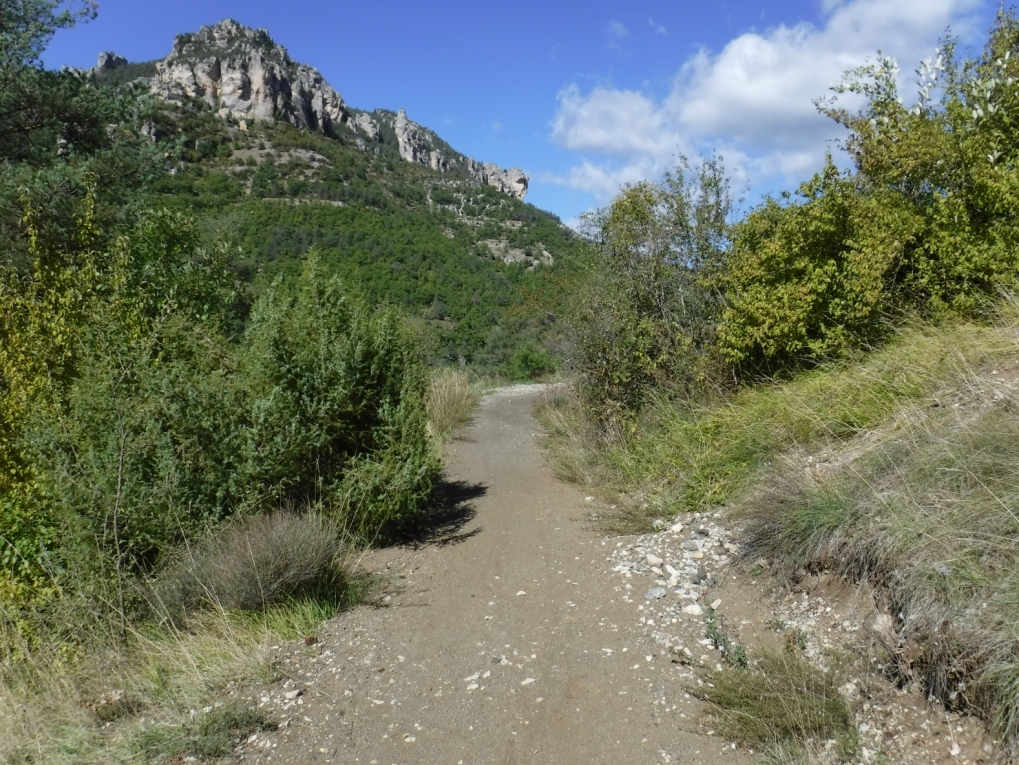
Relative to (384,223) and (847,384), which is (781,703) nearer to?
(847,384)

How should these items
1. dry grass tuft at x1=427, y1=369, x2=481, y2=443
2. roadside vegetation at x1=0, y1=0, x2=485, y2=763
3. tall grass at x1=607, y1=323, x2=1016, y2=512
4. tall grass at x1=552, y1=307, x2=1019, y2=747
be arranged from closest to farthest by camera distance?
1. tall grass at x1=552, y1=307, x2=1019, y2=747
2. roadside vegetation at x1=0, y1=0, x2=485, y2=763
3. tall grass at x1=607, y1=323, x2=1016, y2=512
4. dry grass tuft at x1=427, y1=369, x2=481, y2=443

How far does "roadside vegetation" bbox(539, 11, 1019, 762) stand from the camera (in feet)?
11.6

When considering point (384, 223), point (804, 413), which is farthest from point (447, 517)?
point (384, 223)

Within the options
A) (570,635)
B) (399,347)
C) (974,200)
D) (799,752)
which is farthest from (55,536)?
(974,200)

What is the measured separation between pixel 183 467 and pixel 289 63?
6772cm

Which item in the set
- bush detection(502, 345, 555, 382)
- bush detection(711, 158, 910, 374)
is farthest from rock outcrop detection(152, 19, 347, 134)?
bush detection(711, 158, 910, 374)

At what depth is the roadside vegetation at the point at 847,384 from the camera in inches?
139

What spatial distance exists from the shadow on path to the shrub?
66.7 inches

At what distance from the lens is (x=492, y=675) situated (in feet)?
14.9

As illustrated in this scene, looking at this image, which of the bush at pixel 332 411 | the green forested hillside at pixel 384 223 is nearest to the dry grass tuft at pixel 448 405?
the green forested hillside at pixel 384 223

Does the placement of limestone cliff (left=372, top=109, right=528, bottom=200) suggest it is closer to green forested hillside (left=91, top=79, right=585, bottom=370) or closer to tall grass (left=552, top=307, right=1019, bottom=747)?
green forested hillside (left=91, top=79, right=585, bottom=370)

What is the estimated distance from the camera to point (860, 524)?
14.1 ft

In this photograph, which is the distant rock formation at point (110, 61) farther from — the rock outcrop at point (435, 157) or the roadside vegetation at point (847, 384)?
the roadside vegetation at point (847, 384)

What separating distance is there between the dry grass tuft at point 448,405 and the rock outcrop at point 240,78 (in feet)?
146
